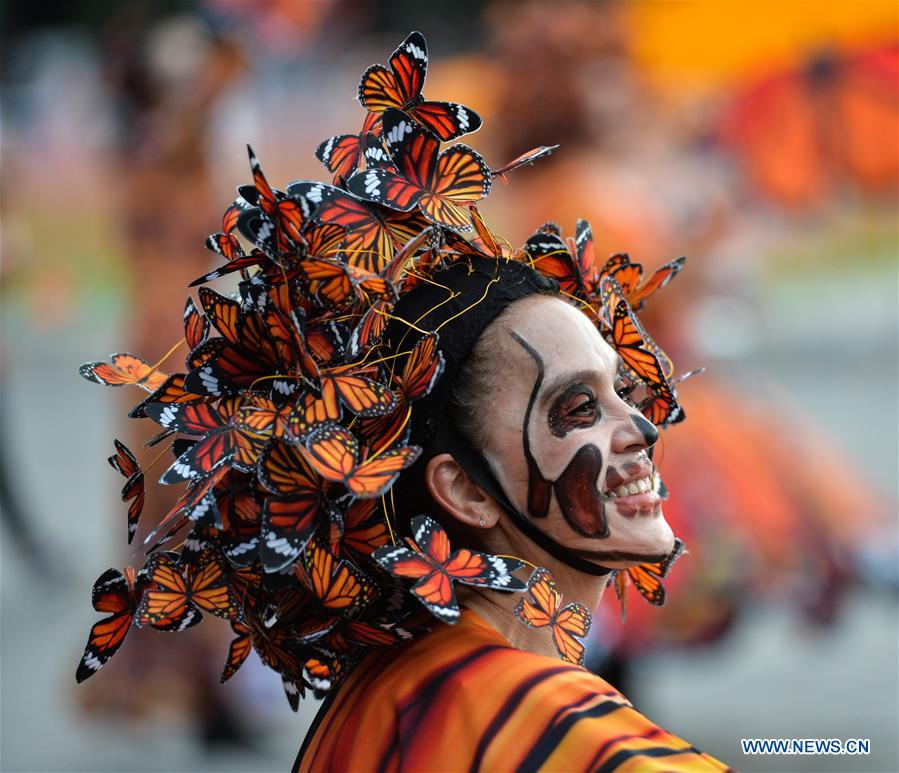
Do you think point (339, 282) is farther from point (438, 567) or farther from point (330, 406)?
point (438, 567)

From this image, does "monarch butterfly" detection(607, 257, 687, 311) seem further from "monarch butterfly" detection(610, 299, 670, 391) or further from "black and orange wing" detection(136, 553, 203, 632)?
"black and orange wing" detection(136, 553, 203, 632)

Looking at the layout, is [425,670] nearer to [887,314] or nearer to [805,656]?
[805,656]

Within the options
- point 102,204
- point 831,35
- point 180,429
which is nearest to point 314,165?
point 102,204

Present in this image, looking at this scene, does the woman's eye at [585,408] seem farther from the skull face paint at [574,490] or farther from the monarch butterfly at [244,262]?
the monarch butterfly at [244,262]

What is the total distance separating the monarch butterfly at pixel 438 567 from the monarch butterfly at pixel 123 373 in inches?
20.6

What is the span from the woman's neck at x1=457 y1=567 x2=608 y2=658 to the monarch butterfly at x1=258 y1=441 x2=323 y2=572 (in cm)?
29

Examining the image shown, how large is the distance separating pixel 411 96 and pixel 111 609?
0.96 m

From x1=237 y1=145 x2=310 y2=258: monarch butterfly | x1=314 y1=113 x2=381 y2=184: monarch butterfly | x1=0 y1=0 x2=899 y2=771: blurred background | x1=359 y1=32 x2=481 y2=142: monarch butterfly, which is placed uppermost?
x1=359 y1=32 x2=481 y2=142: monarch butterfly

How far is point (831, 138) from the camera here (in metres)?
6.63

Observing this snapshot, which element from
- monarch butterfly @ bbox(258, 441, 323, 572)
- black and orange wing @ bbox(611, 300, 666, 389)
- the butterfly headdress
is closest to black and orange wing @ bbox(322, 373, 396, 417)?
the butterfly headdress

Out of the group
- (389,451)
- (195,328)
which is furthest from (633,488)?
(195,328)

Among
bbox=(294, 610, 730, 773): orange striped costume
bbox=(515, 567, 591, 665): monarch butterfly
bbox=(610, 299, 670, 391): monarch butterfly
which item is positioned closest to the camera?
bbox=(294, 610, 730, 773): orange striped costume

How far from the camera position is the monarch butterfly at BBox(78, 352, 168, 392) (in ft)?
7.39

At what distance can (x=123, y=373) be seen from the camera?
2.29 meters
